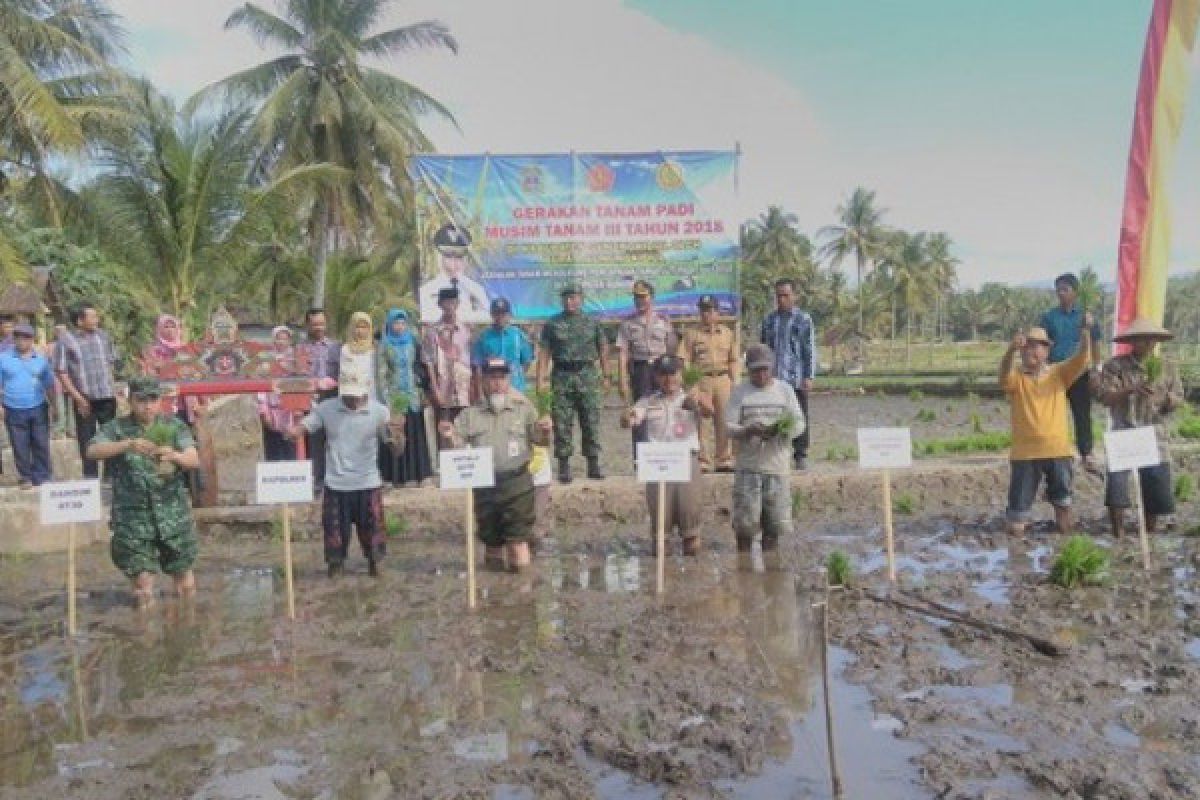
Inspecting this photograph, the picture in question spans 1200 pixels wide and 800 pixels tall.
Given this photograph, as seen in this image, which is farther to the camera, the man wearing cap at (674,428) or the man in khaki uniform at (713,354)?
the man in khaki uniform at (713,354)

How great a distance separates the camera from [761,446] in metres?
8.11

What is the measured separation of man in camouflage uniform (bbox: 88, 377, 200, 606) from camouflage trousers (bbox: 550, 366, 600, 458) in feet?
12.2

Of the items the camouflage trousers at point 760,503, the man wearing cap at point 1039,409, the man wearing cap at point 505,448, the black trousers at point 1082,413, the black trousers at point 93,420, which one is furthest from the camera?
the black trousers at point 1082,413

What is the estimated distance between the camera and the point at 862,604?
6.81 m

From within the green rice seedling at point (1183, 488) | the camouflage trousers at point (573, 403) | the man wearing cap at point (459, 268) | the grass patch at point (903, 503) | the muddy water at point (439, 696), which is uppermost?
the man wearing cap at point (459, 268)

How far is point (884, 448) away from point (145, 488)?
17.9 feet

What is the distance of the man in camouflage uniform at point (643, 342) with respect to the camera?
33.7ft

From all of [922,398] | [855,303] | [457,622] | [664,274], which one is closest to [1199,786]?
[457,622]

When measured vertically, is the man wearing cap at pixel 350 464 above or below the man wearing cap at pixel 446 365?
below

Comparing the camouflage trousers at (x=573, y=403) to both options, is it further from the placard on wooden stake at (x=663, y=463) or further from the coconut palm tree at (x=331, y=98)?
the coconut palm tree at (x=331, y=98)

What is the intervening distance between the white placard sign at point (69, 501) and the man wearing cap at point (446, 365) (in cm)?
365

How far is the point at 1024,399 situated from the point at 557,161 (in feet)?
23.5

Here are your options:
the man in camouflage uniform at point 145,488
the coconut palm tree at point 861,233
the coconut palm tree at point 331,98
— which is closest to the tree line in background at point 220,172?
the coconut palm tree at point 331,98

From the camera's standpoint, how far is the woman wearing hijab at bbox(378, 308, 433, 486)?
9648 mm
